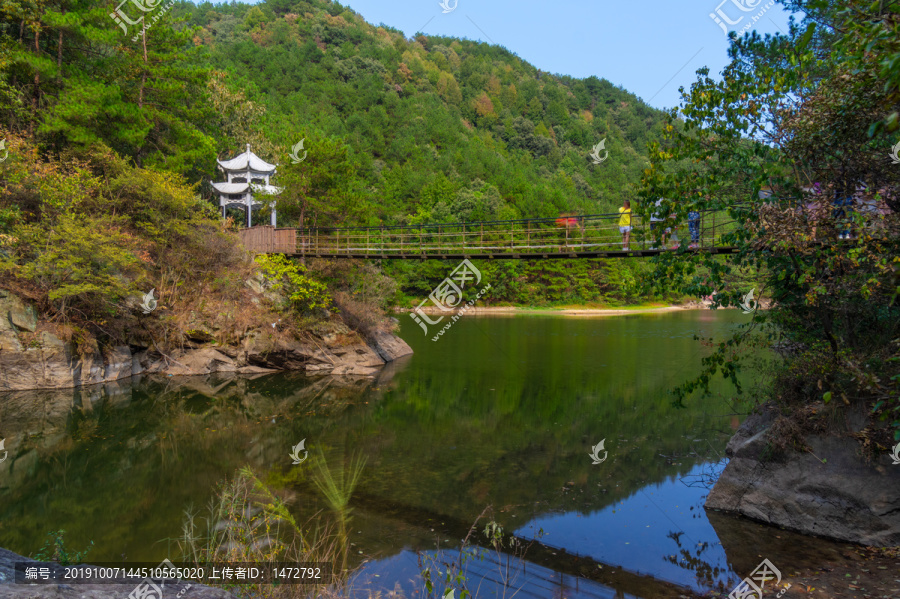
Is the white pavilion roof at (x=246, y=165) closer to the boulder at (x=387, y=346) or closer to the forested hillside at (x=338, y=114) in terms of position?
the forested hillside at (x=338, y=114)

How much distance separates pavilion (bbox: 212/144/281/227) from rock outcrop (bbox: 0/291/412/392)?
18.6ft

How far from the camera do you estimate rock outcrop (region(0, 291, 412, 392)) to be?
13.2m

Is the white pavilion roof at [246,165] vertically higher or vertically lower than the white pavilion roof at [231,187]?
higher

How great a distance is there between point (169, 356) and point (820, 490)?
16042mm

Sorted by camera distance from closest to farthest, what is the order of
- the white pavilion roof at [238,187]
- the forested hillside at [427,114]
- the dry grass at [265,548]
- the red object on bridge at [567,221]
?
the dry grass at [265,548]
the red object on bridge at [567,221]
the white pavilion roof at [238,187]
the forested hillside at [427,114]

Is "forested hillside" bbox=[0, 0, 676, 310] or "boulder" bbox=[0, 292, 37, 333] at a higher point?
"forested hillside" bbox=[0, 0, 676, 310]

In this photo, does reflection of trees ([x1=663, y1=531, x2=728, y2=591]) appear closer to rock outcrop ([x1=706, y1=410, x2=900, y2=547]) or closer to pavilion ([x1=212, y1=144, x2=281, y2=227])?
rock outcrop ([x1=706, y1=410, x2=900, y2=547])

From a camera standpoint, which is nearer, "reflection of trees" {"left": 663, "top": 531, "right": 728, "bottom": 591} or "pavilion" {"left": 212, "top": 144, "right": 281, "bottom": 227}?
"reflection of trees" {"left": 663, "top": 531, "right": 728, "bottom": 591}

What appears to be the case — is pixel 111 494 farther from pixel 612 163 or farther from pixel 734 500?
pixel 612 163

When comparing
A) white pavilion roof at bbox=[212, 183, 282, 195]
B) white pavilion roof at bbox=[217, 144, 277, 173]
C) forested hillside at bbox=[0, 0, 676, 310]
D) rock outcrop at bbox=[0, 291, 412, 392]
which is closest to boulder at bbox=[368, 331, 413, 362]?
rock outcrop at bbox=[0, 291, 412, 392]

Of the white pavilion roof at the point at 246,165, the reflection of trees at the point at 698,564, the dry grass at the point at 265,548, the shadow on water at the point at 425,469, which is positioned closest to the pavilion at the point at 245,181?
the white pavilion roof at the point at 246,165

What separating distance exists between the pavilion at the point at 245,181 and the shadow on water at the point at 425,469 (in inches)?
305

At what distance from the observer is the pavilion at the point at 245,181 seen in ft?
67.5

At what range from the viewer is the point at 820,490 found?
640 cm
